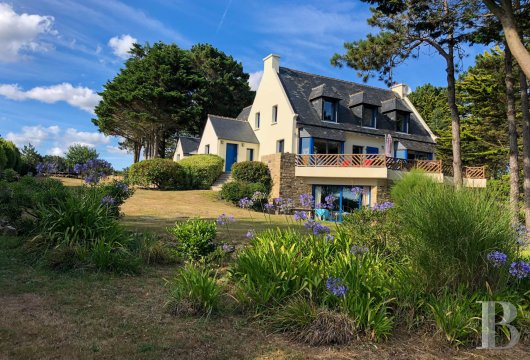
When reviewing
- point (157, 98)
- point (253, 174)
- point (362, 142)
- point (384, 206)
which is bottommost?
point (384, 206)

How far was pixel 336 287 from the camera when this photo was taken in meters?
3.91

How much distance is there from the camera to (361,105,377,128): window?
1016 inches

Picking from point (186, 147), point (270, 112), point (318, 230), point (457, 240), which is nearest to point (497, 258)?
point (457, 240)

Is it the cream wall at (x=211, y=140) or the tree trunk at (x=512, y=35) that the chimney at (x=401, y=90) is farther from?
the tree trunk at (x=512, y=35)

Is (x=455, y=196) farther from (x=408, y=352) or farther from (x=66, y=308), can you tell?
(x=66, y=308)

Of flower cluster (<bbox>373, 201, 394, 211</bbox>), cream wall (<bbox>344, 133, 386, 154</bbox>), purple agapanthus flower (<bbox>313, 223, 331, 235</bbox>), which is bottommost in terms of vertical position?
purple agapanthus flower (<bbox>313, 223, 331, 235</bbox>)

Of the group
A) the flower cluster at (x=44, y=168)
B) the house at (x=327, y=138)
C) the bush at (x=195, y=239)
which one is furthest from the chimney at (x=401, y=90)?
the flower cluster at (x=44, y=168)

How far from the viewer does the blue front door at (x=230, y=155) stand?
26.4 metres

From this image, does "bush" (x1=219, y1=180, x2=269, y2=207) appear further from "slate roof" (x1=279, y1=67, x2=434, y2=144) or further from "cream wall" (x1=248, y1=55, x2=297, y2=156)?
"slate roof" (x1=279, y1=67, x2=434, y2=144)

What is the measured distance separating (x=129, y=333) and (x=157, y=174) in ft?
60.3

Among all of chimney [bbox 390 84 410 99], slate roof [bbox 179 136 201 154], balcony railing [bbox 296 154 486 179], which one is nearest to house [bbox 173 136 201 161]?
slate roof [bbox 179 136 201 154]

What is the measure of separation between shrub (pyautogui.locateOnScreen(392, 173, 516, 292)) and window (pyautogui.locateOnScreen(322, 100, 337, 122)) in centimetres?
2037

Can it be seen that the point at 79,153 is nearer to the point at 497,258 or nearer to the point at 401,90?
the point at 401,90

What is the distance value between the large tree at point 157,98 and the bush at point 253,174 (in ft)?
43.3
